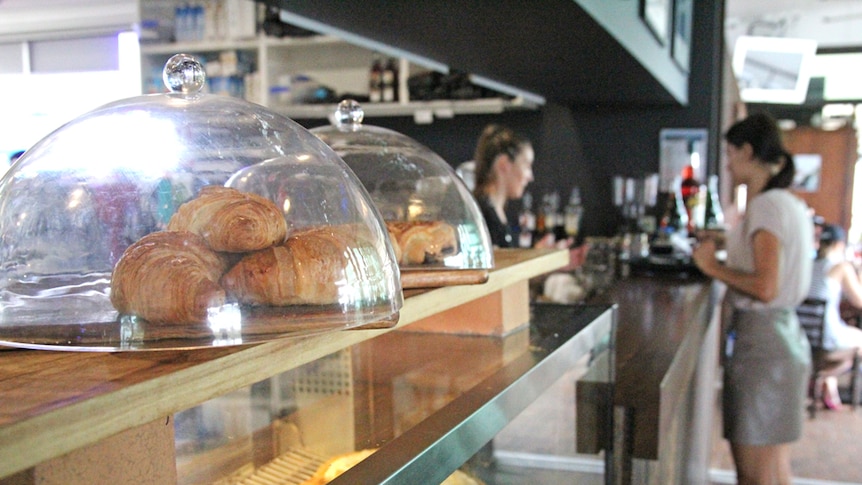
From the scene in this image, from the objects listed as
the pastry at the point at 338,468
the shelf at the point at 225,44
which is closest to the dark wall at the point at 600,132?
the shelf at the point at 225,44

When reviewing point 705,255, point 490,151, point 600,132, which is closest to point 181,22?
point 490,151

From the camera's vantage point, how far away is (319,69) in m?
4.93

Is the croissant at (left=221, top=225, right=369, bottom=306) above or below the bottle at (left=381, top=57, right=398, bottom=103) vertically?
below

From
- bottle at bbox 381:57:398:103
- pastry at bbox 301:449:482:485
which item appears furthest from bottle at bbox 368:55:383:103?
pastry at bbox 301:449:482:485

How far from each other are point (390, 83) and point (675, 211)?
1841 mm

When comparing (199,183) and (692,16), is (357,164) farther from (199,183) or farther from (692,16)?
(692,16)

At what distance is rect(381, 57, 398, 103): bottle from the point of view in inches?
184

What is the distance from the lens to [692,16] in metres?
4.59

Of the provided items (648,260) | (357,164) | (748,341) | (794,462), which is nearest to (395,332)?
(357,164)

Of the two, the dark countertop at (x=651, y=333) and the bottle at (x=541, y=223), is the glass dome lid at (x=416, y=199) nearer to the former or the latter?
the dark countertop at (x=651, y=333)

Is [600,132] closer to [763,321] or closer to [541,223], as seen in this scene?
[541,223]

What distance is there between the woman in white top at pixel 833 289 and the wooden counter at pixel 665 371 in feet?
4.05

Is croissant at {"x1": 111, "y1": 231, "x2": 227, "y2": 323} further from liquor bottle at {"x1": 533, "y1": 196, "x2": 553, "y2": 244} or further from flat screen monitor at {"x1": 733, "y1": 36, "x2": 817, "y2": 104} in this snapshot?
flat screen monitor at {"x1": 733, "y1": 36, "x2": 817, "y2": 104}

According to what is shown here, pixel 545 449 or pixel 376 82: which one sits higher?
pixel 376 82
